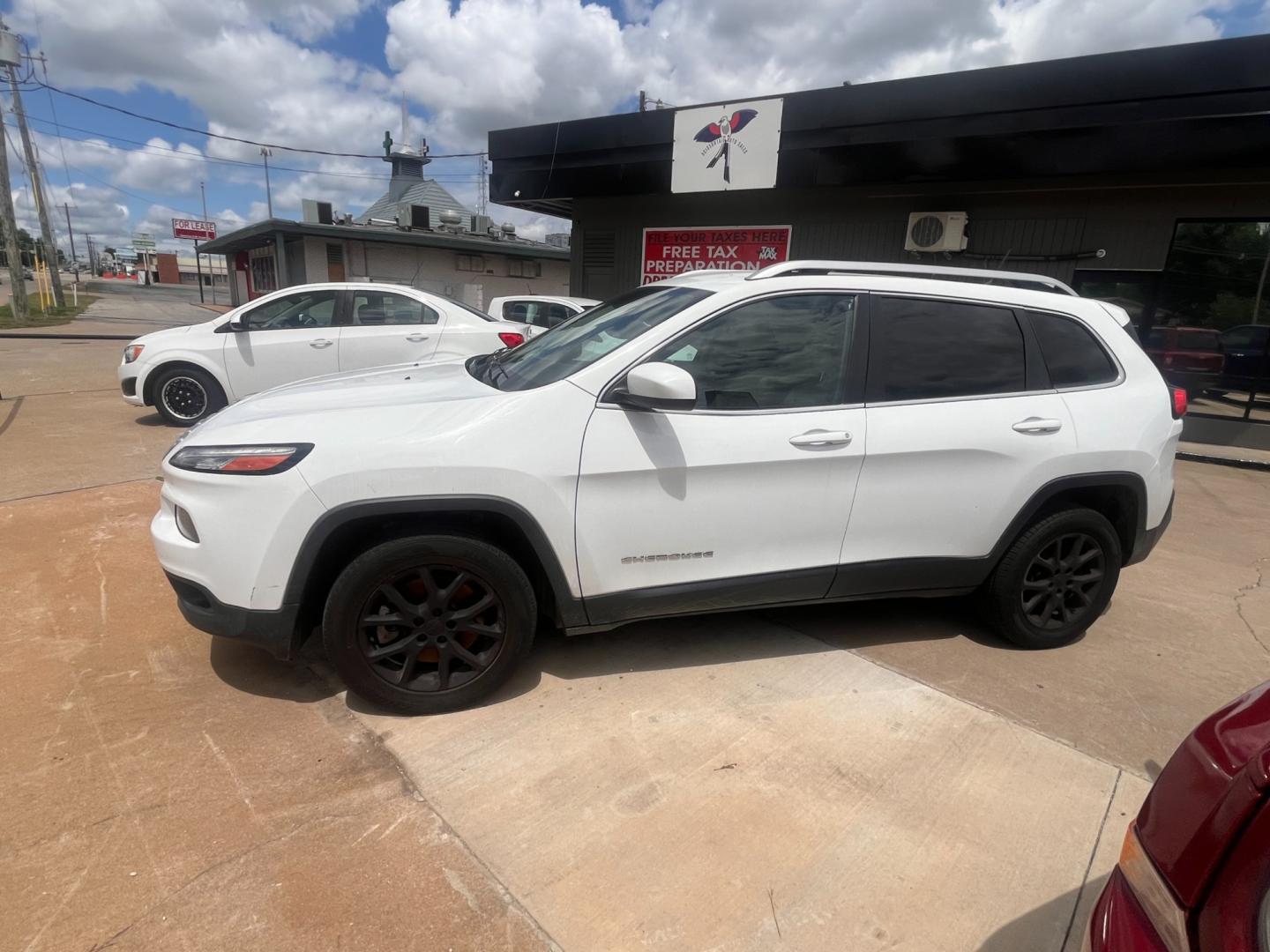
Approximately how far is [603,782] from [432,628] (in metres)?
0.84

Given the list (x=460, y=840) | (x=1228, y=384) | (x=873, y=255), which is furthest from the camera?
(x=873, y=255)

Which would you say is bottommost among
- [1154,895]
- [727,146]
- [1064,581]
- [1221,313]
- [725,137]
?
[1064,581]

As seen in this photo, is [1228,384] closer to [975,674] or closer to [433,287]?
[975,674]

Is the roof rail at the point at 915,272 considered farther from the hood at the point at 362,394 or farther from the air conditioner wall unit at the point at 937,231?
the air conditioner wall unit at the point at 937,231

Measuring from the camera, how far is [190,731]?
2.63 m

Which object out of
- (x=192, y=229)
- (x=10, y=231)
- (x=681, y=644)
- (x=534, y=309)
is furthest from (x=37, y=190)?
(x=681, y=644)

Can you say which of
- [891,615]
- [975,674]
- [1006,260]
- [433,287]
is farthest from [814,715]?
[433,287]

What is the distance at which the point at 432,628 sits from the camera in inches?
106

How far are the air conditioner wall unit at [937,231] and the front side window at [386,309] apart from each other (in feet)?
22.2

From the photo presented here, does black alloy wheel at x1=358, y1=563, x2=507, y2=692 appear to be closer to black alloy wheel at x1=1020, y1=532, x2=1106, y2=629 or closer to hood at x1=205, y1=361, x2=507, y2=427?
hood at x1=205, y1=361, x2=507, y2=427

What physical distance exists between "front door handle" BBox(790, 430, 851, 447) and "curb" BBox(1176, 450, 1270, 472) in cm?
737

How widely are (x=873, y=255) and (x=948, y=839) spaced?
9.97 metres

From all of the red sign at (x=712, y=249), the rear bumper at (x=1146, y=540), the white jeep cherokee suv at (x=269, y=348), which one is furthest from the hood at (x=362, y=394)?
the red sign at (x=712, y=249)

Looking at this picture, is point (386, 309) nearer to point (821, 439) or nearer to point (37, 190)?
point (821, 439)
